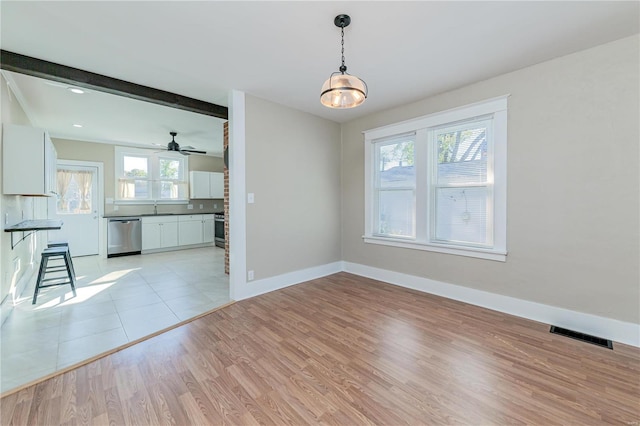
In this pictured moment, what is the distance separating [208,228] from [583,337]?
24.1ft

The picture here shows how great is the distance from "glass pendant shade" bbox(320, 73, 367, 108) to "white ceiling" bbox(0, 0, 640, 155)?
481mm

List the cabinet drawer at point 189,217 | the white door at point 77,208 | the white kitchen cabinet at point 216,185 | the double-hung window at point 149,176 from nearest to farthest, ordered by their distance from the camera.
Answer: the white door at point 77,208
the double-hung window at point 149,176
the cabinet drawer at point 189,217
the white kitchen cabinet at point 216,185

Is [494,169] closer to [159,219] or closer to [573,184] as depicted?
[573,184]

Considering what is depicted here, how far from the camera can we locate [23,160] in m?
2.91

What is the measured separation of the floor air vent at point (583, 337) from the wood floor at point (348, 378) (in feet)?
0.27

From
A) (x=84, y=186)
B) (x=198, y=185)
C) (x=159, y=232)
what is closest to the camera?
(x=84, y=186)

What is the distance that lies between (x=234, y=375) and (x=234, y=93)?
302cm

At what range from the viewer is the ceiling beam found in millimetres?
Result: 2527

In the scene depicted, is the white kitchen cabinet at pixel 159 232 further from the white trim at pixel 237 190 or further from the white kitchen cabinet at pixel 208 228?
the white trim at pixel 237 190

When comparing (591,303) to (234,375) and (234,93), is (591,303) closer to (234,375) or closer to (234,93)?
(234,375)

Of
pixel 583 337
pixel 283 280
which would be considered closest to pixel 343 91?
pixel 283 280

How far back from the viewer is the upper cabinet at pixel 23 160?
2816 millimetres

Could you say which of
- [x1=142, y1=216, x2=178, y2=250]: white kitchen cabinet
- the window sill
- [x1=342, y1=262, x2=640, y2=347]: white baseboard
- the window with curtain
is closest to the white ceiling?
the window sill

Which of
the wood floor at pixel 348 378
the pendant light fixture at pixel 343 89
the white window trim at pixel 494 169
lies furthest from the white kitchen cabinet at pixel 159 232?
the pendant light fixture at pixel 343 89
